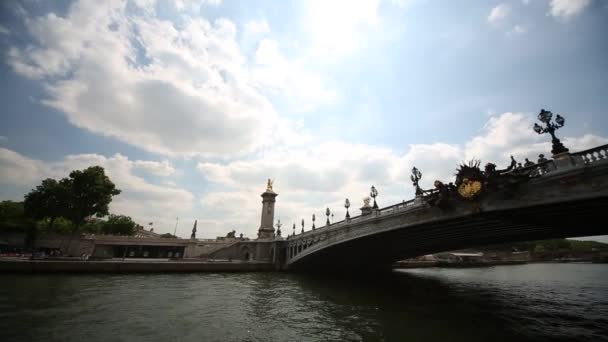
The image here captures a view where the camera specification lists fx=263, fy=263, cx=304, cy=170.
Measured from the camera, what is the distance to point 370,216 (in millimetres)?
24375

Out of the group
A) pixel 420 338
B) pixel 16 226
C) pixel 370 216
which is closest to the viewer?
pixel 420 338

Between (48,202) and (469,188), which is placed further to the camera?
(48,202)

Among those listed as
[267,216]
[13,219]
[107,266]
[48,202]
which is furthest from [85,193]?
[267,216]

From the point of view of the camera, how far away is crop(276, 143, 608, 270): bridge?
12664 mm

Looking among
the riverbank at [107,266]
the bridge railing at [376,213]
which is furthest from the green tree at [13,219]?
the bridge railing at [376,213]

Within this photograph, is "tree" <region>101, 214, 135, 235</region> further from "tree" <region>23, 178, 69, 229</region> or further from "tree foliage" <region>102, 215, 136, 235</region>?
"tree" <region>23, 178, 69, 229</region>

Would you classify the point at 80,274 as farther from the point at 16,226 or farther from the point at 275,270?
the point at 16,226

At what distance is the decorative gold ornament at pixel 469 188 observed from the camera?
16.2m

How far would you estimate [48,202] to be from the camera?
45281mm

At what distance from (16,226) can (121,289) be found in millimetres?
47544

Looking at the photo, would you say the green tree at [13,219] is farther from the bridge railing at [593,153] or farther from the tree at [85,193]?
the bridge railing at [593,153]

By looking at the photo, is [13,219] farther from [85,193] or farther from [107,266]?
[107,266]

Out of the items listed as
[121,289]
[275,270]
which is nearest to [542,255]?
[275,270]

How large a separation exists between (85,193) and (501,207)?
57.8 metres
